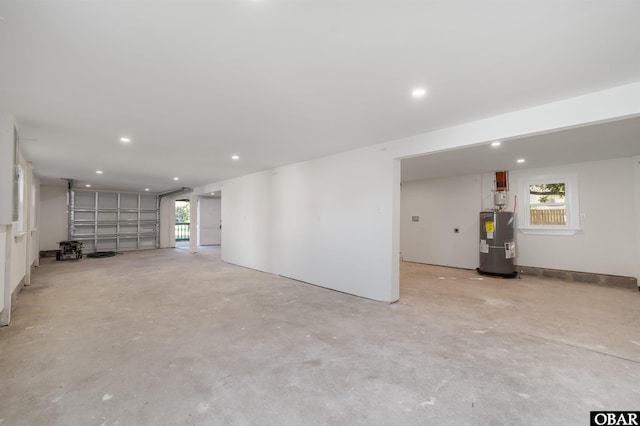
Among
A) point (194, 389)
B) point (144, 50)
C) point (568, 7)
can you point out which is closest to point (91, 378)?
point (194, 389)

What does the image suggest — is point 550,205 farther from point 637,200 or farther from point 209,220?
point 209,220

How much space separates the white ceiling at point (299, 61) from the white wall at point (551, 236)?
4264 millimetres

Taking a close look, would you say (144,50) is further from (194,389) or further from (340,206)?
(340,206)

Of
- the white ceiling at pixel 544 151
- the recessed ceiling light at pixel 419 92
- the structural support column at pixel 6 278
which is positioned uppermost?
the recessed ceiling light at pixel 419 92

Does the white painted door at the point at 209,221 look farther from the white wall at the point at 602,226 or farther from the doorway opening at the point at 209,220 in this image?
the white wall at the point at 602,226

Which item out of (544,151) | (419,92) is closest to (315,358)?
(419,92)

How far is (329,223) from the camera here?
5.06 meters

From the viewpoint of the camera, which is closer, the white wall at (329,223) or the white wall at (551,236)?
the white wall at (329,223)

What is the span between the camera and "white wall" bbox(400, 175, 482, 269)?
6.99 metres

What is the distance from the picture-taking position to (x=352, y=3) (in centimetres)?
156

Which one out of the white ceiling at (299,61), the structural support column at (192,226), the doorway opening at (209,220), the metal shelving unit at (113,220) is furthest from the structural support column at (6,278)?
the doorway opening at (209,220)

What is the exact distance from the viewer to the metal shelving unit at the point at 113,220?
9.80m

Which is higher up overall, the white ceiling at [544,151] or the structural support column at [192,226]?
the white ceiling at [544,151]

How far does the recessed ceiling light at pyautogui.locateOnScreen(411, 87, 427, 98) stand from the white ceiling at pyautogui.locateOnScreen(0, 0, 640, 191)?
0.06m
